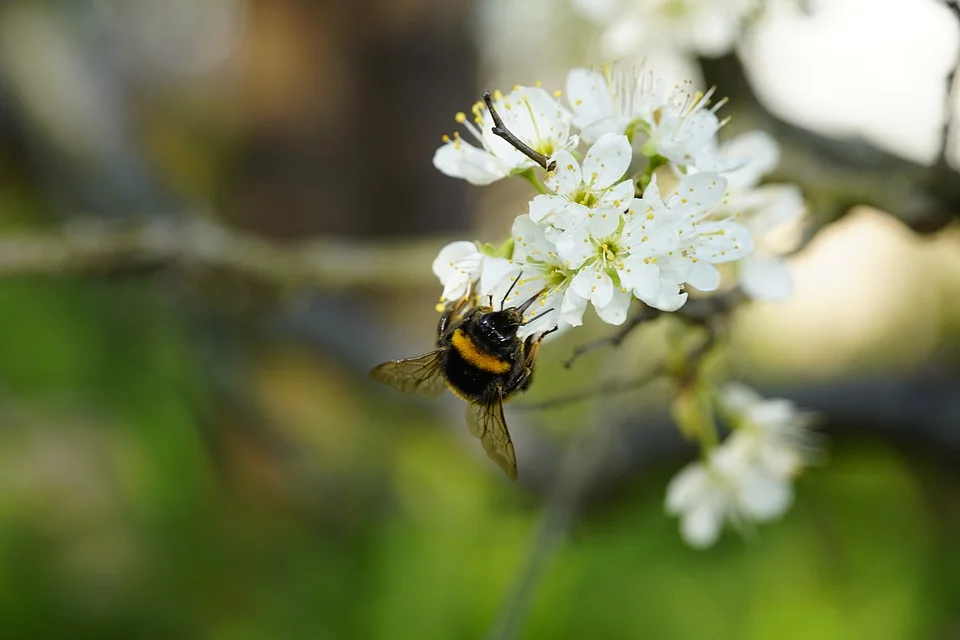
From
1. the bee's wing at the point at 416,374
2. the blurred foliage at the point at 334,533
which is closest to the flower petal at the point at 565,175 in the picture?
the bee's wing at the point at 416,374

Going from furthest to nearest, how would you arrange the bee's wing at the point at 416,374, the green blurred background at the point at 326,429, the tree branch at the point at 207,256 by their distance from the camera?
the green blurred background at the point at 326,429 → the tree branch at the point at 207,256 → the bee's wing at the point at 416,374

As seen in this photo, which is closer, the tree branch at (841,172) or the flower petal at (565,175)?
the flower petal at (565,175)

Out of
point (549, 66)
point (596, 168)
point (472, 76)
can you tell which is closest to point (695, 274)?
point (596, 168)

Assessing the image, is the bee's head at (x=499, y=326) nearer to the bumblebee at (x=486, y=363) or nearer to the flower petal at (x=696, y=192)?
the bumblebee at (x=486, y=363)

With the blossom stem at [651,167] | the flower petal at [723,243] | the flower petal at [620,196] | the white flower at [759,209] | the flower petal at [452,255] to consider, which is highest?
the flower petal at [452,255]

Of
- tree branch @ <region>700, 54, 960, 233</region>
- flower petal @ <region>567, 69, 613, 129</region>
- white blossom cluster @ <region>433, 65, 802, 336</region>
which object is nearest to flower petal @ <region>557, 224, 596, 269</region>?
white blossom cluster @ <region>433, 65, 802, 336</region>

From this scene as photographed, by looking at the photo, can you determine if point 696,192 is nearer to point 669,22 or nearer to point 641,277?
point 641,277

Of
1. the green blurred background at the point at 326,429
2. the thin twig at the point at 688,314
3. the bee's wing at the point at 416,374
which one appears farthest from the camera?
the green blurred background at the point at 326,429

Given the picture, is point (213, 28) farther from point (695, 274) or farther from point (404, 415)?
point (695, 274)
